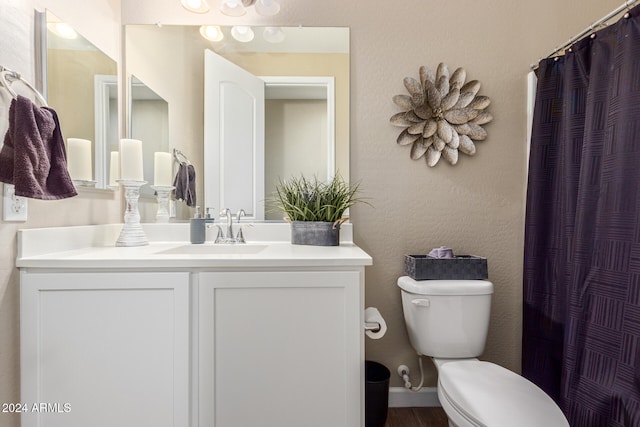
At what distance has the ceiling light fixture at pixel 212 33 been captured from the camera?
170 cm

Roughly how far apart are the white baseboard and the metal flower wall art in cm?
117

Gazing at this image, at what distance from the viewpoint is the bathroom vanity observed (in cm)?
105

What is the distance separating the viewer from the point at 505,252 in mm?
1758

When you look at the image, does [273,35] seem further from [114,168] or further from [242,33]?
[114,168]

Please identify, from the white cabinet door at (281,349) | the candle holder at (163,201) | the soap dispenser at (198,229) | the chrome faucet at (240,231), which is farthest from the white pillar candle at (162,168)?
the white cabinet door at (281,349)

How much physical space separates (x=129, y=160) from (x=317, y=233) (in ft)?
2.83

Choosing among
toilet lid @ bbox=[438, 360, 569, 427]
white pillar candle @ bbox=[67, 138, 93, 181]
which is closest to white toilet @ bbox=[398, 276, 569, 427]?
toilet lid @ bbox=[438, 360, 569, 427]

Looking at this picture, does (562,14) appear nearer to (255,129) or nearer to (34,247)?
(255,129)

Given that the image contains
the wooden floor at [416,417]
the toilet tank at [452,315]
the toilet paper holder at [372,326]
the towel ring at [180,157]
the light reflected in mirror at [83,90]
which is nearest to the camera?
the light reflected in mirror at [83,90]

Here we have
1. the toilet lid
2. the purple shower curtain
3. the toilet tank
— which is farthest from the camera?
the toilet tank

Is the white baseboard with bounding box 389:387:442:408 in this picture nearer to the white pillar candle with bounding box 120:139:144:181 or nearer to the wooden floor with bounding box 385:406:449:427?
the wooden floor with bounding box 385:406:449:427

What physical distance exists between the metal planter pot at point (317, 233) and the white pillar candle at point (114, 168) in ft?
2.80

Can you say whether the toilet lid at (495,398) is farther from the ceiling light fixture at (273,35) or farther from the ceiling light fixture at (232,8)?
the ceiling light fixture at (232,8)

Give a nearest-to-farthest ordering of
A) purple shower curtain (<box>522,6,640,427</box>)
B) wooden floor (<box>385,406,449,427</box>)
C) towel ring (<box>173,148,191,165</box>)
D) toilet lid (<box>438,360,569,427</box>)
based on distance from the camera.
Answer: toilet lid (<box>438,360,569,427</box>) → purple shower curtain (<box>522,6,640,427</box>) → wooden floor (<box>385,406,449,427</box>) → towel ring (<box>173,148,191,165</box>)
